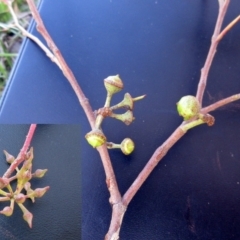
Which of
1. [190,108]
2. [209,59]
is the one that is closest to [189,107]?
[190,108]

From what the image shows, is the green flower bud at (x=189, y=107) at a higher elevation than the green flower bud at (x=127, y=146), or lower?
higher

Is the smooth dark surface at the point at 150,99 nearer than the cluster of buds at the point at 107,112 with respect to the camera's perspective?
No

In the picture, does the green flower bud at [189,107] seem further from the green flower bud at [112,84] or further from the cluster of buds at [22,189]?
the cluster of buds at [22,189]

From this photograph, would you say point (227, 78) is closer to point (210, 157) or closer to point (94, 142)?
point (210, 157)

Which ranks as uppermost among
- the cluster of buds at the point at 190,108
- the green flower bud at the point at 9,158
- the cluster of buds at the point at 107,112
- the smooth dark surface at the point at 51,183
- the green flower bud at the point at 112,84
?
the green flower bud at the point at 112,84

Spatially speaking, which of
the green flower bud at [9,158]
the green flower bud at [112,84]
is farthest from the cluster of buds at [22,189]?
the green flower bud at [112,84]

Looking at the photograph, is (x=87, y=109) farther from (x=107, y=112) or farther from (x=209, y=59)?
(x=209, y=59)

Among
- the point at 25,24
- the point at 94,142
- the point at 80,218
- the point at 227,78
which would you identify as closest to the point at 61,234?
the point at 80,218
